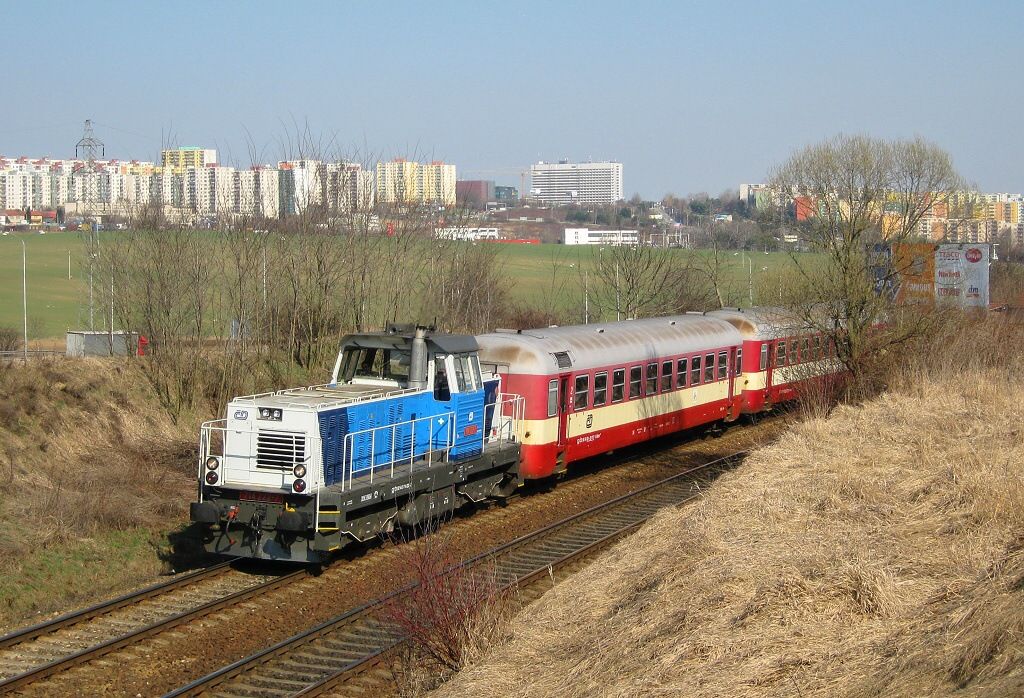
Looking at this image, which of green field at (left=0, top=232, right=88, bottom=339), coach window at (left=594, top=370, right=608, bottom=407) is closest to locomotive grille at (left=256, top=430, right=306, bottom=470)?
coach window at (left=594, top=370, right=608, bottom=407)

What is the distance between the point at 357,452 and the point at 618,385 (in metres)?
8.29

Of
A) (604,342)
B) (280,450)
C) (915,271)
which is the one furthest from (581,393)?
(915,271)

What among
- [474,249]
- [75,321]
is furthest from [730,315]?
[75,321]

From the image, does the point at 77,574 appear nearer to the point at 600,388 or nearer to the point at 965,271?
the point at 600,388

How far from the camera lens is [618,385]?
73.5 ft

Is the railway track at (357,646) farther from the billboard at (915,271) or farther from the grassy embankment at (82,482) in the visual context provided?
the billboard at (915,271)

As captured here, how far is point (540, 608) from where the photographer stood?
41.2ft

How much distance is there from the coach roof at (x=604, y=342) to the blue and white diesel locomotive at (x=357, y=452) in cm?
111

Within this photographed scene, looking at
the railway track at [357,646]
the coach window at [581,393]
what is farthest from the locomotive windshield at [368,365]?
the coach window at [581,393]

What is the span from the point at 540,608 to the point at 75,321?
4088cm

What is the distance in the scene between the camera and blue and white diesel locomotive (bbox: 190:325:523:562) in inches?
565

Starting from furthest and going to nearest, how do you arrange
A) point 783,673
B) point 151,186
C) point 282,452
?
point 151,186, point 282,452, point 783,673

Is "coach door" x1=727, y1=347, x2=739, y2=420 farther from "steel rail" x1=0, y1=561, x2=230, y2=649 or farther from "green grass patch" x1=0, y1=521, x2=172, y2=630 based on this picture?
"steel rail" x1=0, y1=561, x2=230, y2=649

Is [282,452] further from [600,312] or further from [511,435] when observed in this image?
[600,312]
